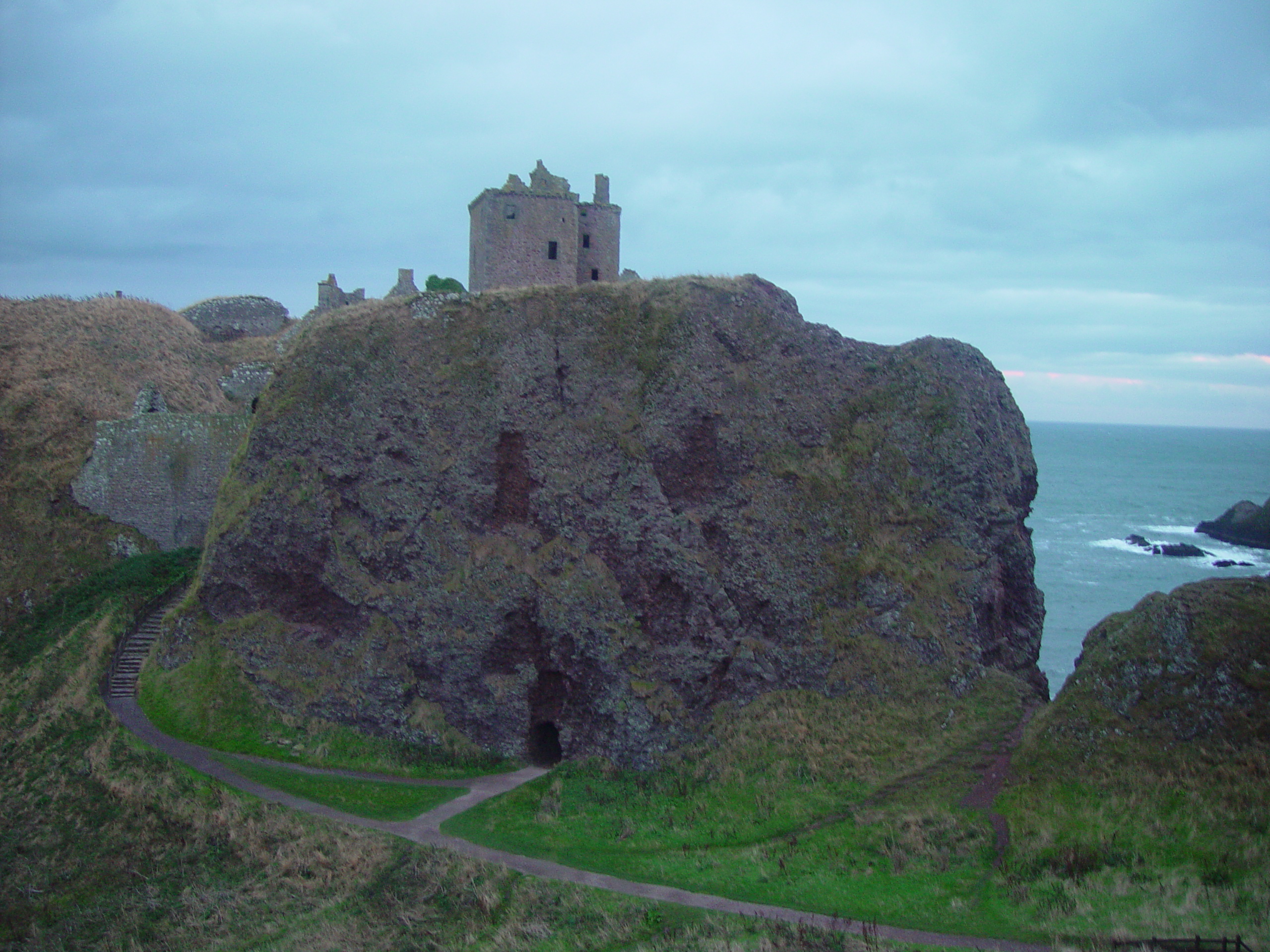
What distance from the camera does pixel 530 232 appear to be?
3391 cm

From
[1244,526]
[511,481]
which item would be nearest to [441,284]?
[511,481]

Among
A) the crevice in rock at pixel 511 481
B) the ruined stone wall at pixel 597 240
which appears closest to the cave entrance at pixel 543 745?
the crevice in rock at pixel 511 481

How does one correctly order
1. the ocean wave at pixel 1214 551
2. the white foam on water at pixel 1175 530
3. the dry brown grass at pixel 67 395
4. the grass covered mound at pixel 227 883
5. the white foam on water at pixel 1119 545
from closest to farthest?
the grass covered mound at pixel 227 883 < the dry brown grass at pixel 67 395 < the ocean wave at pixel 1214 551 < the white foam on water at pixel 1119 545 < the white foam on water at pixel 1175 530

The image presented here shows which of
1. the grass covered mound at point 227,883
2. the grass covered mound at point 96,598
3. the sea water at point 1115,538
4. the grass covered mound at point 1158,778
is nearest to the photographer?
the grass covered mound at point 1158,778

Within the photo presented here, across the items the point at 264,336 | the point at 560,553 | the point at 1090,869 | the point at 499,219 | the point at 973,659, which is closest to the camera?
the point at 1090,869

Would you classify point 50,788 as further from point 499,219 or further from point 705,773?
point 499,219

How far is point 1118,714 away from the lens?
20.3 m

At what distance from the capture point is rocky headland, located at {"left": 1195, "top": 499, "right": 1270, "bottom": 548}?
80250 mm

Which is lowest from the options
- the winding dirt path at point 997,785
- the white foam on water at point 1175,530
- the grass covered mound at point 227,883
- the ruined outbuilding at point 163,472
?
the grass covered mound at point 227,883

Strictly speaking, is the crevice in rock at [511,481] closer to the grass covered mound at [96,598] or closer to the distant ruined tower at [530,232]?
the distant ruined tower at [530,232]

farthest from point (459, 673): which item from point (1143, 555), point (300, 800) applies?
point (1143, 555)

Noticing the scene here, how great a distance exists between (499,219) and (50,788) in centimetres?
2315

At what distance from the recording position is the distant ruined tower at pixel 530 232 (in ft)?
111

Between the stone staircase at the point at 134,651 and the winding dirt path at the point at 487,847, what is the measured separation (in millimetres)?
439
